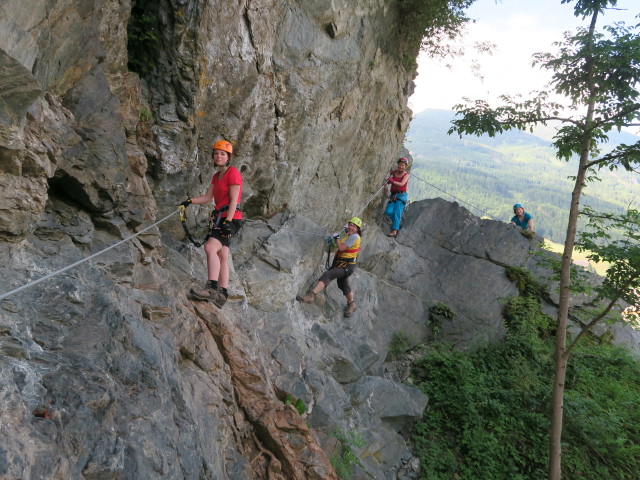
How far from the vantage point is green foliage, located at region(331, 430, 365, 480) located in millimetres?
7355

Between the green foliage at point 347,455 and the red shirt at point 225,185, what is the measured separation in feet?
15.1

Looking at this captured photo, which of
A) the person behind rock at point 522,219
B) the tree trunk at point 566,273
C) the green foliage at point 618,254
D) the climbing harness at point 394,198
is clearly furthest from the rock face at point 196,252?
the green foliage at point 618,254

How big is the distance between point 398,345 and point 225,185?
25.3 ft

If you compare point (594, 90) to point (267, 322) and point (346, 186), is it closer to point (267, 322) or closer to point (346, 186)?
point (346, 186)

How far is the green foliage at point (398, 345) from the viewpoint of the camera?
11.8 metres

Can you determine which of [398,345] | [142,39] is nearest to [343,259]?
[398,345]

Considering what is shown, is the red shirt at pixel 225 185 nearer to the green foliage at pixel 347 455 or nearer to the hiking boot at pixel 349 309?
the green foliage at pixel 347 455

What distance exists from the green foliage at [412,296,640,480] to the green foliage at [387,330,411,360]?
568mm

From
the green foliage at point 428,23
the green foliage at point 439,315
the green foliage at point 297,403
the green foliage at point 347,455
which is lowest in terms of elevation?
the green foliage at point 347,455

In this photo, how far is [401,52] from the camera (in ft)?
38.8

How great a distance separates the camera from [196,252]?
24.6 ft

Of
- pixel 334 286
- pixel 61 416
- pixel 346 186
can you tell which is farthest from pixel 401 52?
pixel 61 416

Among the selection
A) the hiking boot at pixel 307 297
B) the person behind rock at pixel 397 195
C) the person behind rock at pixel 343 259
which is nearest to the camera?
the hiking boot at pixel 307 297

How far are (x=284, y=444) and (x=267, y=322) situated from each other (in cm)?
297
